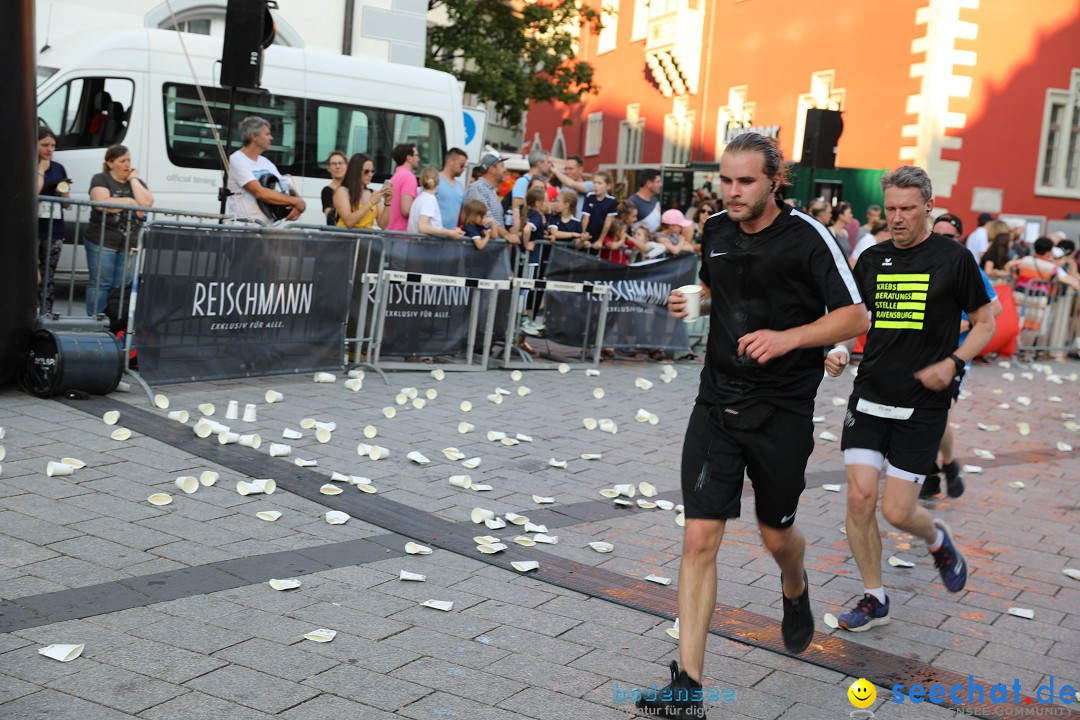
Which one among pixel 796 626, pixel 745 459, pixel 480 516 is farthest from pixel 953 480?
pixel 745 459

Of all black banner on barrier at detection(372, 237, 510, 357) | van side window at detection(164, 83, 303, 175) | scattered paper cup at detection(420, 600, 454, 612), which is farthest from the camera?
Result: van side window at detection(164, 83, 303, 175)

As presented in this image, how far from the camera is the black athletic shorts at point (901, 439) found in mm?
5102

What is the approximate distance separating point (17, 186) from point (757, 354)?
5.69 m

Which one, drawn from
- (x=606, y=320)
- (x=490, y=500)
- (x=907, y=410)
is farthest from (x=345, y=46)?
(x=907, y=410)

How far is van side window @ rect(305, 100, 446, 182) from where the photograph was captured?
15.8 metres

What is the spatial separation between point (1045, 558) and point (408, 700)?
13.5ft

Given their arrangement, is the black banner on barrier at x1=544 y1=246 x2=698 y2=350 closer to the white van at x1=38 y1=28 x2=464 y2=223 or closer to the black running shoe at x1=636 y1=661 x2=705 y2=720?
the white van at x1=38 y1=28 x2=464 y2=223

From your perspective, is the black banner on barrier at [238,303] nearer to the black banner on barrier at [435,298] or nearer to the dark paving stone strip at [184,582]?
the black banner on barrier at [435,298]

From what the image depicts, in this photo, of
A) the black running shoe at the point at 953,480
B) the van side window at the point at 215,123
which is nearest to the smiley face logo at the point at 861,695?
the black running shoe at the point at 953,480

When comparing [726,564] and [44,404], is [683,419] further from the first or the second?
[44,404]

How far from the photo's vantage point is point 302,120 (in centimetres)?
1555

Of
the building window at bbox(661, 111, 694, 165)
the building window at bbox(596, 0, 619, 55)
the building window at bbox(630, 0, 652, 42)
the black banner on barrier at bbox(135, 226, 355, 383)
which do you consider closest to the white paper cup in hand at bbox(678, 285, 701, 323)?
the black banner on barrier at bbox(135, 226, 355, 383)

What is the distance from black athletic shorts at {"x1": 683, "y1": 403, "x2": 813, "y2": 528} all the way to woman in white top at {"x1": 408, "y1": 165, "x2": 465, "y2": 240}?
22.7 feet

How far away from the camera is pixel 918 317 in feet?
17.3
